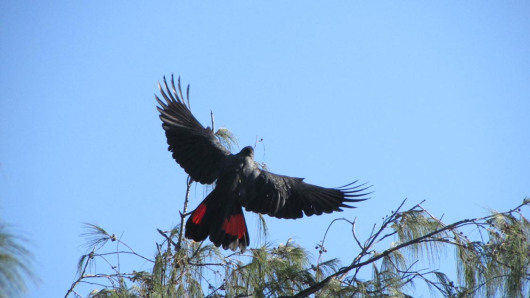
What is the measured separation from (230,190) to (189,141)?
777mm

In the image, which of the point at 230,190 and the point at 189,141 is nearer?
the point at 230,190

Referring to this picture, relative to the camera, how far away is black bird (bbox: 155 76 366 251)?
18.0ft

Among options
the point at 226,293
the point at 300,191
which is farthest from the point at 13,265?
the point at 300,191

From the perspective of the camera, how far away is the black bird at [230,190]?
550 centimetres

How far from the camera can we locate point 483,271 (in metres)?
3.97

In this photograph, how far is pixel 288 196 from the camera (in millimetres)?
5809

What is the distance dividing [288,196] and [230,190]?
22.3 inches

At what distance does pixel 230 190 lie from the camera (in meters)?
5.59

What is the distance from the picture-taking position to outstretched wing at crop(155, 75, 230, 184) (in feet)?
19.3

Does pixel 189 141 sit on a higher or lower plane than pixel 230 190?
higher

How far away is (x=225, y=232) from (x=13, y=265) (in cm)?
340

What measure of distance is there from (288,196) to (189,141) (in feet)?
3.62

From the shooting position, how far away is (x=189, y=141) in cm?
608

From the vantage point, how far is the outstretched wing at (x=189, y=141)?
5871 mm
